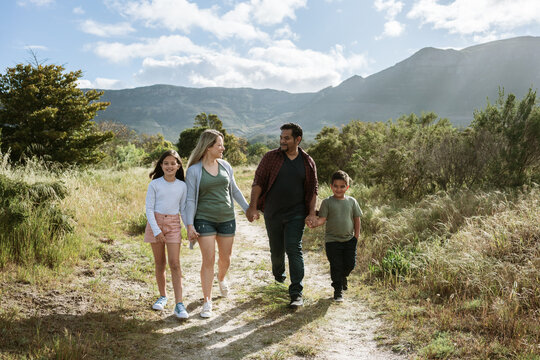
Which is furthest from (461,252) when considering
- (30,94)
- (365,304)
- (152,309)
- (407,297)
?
(30,94)

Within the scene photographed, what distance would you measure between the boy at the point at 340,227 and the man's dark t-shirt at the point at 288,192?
0.39 m

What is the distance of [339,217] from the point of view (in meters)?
4.52

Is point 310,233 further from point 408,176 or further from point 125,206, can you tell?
point 125,206

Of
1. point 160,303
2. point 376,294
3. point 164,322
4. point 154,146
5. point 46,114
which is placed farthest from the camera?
point 154,146

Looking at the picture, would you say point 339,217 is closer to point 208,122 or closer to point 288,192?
point 288,192

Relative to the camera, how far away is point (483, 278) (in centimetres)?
430

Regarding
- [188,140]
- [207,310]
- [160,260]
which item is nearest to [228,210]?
[160,260]

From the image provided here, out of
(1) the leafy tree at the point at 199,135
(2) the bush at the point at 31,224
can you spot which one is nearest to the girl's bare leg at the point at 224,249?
(2) the bush at the point at 31,224

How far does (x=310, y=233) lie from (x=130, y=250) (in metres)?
4.24

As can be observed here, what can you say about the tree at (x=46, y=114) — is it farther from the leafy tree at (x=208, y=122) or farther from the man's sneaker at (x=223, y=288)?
the leafy tree at (x=208, y=122)

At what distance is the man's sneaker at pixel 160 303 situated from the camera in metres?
4.18

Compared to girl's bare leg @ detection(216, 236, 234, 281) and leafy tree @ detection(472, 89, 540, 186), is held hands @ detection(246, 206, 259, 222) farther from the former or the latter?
leafy tree @ detection(472, 89, 540, 186)

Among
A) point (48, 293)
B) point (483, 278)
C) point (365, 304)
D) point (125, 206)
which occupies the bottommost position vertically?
point (365, 304)

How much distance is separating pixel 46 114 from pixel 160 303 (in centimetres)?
1223
